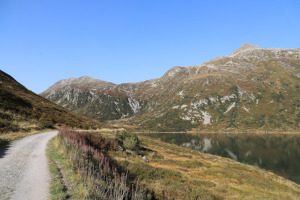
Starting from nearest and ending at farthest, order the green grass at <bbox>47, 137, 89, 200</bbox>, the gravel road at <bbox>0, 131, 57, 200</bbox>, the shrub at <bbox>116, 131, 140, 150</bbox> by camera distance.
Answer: the gravel road at <bbox>0, 131, 57, 200</bbox> < the green grass at <bbox>47, 137, 89, 200</bbox> < the shrub at <bbox>116, 131, 140, 150</bbox>

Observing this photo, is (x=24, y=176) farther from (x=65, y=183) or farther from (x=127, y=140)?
(x=127, y=140)

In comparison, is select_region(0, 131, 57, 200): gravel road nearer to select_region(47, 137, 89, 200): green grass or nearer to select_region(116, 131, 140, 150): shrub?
select_region(47, 137, 89, 200): green grass

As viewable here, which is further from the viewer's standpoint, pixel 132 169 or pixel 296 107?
pixel 296 107

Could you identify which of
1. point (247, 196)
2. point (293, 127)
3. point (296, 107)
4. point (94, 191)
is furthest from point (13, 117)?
point (296, 107)

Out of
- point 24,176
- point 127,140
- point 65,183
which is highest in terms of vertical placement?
point 24,176

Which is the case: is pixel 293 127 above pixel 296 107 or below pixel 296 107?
below

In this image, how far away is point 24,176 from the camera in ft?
29.4

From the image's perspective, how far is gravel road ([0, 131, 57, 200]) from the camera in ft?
23.3

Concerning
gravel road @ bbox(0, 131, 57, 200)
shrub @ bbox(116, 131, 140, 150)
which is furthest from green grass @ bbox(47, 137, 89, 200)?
shrub @ bbox(116, 131, 140, 150)

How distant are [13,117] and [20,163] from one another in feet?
72.9

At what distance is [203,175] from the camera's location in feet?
91.1

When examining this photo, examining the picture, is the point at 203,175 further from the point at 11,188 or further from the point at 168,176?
the point at 11,188

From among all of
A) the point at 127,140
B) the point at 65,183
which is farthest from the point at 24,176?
the point at 127,140

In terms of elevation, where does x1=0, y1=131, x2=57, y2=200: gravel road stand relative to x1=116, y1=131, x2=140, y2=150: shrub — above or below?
above
